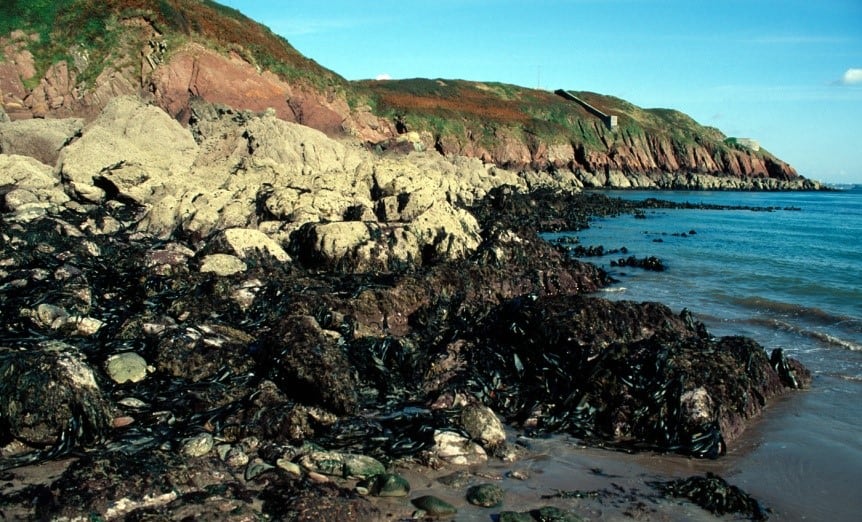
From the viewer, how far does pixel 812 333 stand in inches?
389

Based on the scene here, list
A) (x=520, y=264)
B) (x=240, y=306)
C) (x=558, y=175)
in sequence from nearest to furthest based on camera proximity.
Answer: (x=240, y=306) < (x=520, y=264) < (x=558, y=175)

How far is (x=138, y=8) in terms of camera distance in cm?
3294

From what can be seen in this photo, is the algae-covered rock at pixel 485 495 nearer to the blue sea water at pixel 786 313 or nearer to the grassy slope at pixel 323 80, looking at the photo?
the blue sea water at pixel 786 313

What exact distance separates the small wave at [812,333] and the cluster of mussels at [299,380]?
2453 mm

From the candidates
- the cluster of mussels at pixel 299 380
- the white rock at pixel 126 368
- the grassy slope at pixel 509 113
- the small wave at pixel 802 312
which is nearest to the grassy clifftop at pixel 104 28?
the grassy slope at pixel 509 113

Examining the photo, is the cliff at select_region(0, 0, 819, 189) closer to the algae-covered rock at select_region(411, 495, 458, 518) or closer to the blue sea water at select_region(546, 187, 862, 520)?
the blue sea water at select_region(546, 187, 862, 520)

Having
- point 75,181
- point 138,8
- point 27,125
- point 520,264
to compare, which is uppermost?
point 138,8

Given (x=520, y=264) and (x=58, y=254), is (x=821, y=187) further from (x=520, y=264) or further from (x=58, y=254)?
(x=58, y=254)

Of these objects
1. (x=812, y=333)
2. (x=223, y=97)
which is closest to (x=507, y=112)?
(x=223, y=97)

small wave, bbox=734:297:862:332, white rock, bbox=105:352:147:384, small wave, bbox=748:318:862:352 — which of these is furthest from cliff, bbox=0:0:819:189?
small wave, bbox=748:318:862:352

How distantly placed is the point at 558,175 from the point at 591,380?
2058 inches

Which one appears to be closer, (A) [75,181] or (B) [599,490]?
(B) [599,490]

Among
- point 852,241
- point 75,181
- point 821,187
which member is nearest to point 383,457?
point 75,181

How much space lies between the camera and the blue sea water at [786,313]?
497 cm
